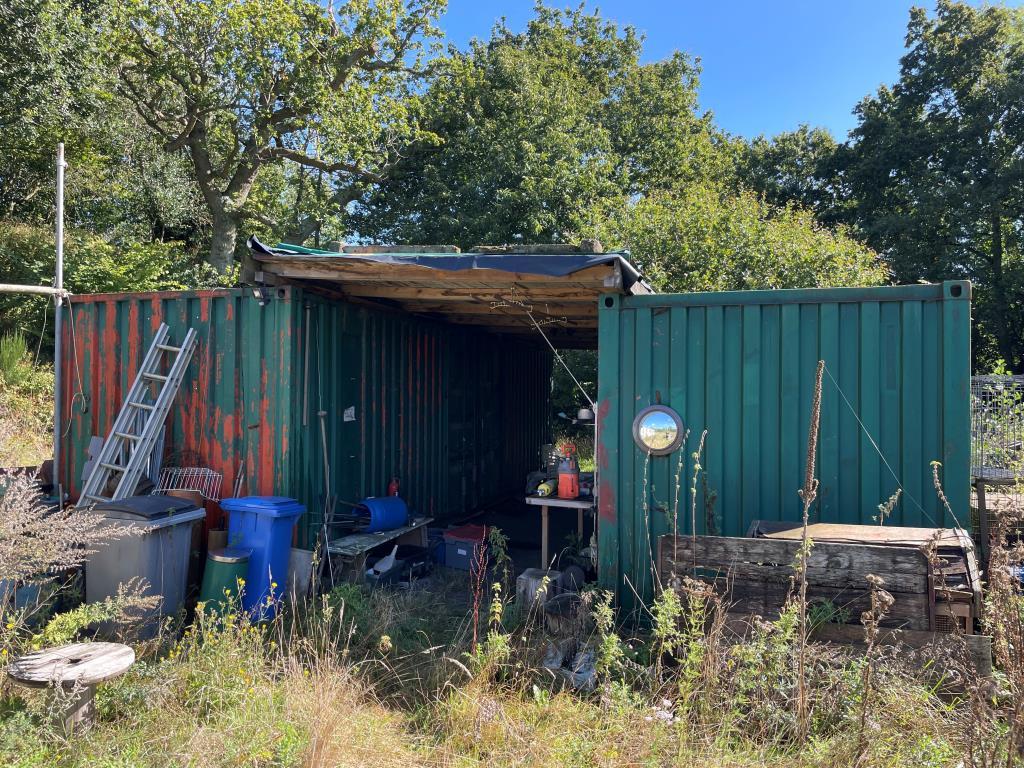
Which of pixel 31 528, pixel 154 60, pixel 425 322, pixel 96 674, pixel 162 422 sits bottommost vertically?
pixel 96 674

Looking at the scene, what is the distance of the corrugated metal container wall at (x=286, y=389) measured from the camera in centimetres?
568

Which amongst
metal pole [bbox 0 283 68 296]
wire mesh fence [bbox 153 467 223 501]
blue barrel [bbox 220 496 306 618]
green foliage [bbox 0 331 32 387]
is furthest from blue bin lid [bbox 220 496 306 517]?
green foliage [bbox 0 331 32 387]

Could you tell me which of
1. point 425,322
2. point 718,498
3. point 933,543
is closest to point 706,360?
point 718,498

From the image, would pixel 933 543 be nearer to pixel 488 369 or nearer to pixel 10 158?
pixel 488 369

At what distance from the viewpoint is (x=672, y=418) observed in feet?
15.9

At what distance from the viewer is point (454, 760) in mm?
3023

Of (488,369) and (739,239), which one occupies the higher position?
(739,239)

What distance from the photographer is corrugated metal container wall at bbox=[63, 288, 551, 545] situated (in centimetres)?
568

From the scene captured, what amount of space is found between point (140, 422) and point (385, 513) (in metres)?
2.46

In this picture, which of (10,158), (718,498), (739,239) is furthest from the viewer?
(10,158)

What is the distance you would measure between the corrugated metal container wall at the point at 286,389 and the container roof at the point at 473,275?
0.41 meters

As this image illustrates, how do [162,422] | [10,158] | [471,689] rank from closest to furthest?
[471,689]
[162,422]
[10,158]

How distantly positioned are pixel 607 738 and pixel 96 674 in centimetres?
248

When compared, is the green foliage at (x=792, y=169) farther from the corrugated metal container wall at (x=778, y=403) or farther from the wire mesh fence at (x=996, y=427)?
the corrugated metal container wall at (x=778, y=403)
